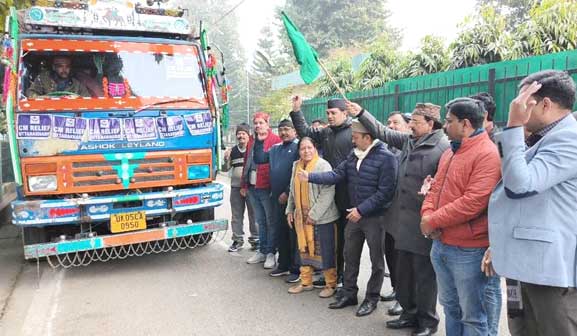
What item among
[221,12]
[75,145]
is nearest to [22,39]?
[75,145]

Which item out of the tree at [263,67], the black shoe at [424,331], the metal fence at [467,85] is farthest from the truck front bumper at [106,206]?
the tree at [263,67]

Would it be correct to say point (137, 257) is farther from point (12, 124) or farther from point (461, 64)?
point (461, 64)

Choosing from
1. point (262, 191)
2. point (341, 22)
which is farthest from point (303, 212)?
point (341, 22)

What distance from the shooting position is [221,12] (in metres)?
68.5

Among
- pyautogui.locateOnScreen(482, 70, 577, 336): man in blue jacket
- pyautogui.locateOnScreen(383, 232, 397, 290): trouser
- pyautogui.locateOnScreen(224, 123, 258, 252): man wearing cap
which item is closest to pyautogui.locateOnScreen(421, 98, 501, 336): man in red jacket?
pyautogui.locateOnScreen(482, 70, 577, 336): man in blue jacket

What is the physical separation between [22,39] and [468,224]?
485cm

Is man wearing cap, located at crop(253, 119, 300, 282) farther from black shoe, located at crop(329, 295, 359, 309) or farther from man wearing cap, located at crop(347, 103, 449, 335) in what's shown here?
man wearing cap, located at crop(347, 103, 449, 335)

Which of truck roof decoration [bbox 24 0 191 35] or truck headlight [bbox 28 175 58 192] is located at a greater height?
truck roof decoration [bbox 24 0 191 35]

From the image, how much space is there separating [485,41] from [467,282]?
662 cm

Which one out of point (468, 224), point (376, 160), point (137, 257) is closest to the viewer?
point (468, 224)

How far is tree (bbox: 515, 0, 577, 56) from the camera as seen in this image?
709 cm

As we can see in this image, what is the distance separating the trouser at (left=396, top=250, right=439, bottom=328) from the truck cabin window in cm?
331

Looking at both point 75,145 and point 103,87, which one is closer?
point 75,145

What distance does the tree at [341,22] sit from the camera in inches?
1363
